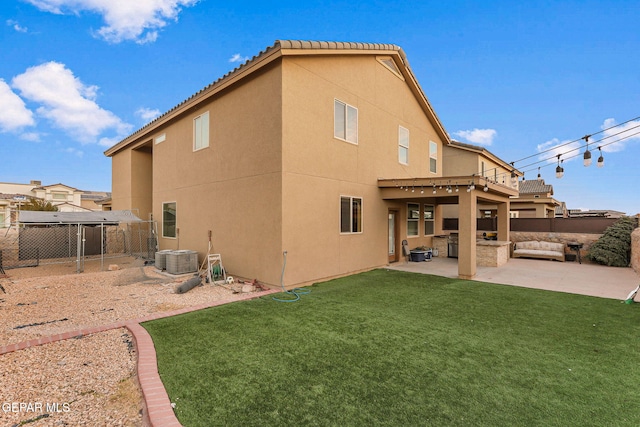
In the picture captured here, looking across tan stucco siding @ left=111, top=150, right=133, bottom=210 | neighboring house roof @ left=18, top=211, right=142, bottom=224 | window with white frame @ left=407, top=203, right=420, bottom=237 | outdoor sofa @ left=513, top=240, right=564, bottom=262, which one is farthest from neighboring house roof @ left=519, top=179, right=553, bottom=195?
tan stucco siding @ left=111, top=150, right=133, bottom=210

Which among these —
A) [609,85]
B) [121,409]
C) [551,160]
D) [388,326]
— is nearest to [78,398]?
[121,409]

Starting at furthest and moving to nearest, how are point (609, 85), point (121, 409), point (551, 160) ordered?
point (609, 85)
point (551, 160)
point (121, 409)

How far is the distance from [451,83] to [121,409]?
1984 cm

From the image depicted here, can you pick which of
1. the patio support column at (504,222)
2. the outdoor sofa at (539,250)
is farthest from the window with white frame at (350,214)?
the outdoor sofa at (539,250)

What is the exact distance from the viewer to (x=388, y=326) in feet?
16.4

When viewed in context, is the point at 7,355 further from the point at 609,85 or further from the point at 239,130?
the point at 609,85

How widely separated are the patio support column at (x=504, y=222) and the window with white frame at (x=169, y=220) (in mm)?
14626

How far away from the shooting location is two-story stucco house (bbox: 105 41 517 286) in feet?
25.1

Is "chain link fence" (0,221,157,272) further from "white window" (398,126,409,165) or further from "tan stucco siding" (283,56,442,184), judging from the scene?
"white window" (398,126,409,165)

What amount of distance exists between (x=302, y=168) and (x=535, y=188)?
25417 millimetres

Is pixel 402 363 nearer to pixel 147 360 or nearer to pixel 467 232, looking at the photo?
pixel 147 360

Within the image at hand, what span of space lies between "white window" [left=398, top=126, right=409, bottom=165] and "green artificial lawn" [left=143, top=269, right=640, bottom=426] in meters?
7.31

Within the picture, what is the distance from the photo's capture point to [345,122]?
9367 mm

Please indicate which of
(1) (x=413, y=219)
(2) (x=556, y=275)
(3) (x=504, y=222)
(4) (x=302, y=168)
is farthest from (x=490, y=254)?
(4) (x=302, y=168)
